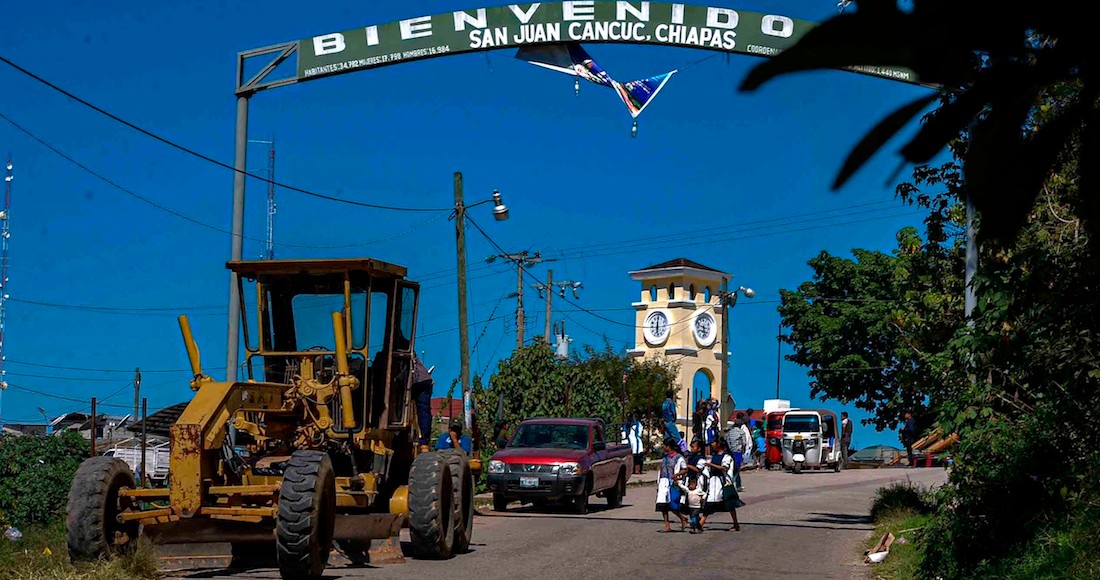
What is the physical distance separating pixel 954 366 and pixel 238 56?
10553 mm

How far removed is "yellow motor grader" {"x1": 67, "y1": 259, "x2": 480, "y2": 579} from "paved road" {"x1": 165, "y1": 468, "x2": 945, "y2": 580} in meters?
0.55

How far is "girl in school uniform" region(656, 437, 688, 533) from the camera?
1892cm

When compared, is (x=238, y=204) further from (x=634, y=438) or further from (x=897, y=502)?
(x=634, y=438)

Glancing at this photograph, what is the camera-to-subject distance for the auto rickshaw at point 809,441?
141 feet

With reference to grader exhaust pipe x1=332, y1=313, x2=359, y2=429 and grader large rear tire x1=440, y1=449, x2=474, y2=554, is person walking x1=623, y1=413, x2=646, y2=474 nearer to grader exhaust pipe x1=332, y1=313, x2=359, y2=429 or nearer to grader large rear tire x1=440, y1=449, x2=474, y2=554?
grader large rear tire x1=440, y1=449, x2=474, y2=554

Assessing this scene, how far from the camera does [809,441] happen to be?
4316 centimetres

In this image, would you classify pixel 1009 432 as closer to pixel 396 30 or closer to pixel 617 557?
pixel 617 557

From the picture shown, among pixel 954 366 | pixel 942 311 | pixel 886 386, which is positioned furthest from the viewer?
pixel 886 386

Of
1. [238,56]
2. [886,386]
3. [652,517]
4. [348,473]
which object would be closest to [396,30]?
[238,56]

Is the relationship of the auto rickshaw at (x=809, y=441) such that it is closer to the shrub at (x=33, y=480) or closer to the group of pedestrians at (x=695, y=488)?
the group of pedestrians at (x=695, y=488)

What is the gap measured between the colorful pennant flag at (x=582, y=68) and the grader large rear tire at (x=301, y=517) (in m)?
7.26

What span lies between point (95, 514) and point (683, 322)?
69427 mm

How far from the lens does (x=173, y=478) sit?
453 inches

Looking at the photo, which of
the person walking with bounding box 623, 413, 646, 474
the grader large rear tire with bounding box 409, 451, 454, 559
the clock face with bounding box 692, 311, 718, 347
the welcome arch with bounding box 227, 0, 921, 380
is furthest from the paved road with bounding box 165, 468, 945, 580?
the clock face with bounding box 692, 311, 718, 347
